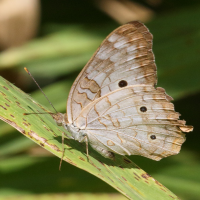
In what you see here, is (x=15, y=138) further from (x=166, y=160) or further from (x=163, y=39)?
(x=163, y=39)

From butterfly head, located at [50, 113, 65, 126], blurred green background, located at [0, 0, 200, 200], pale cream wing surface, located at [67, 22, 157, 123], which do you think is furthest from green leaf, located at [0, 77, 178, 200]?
blurred green background, located at [0, 0, 200, 200]

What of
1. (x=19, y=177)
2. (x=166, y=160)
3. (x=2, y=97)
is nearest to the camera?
(x=2, y=97)

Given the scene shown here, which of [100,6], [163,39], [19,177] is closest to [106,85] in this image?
[19,177]

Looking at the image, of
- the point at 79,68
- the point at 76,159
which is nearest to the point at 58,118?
the point at 76,159

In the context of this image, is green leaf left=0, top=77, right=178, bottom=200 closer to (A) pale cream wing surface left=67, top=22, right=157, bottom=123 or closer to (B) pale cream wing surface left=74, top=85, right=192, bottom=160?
(B) pale cream wing surface left=74, top=85, right=192, bottom=160

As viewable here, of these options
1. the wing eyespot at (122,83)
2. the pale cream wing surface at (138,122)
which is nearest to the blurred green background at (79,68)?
the pale cream wing surface at (138,122)
